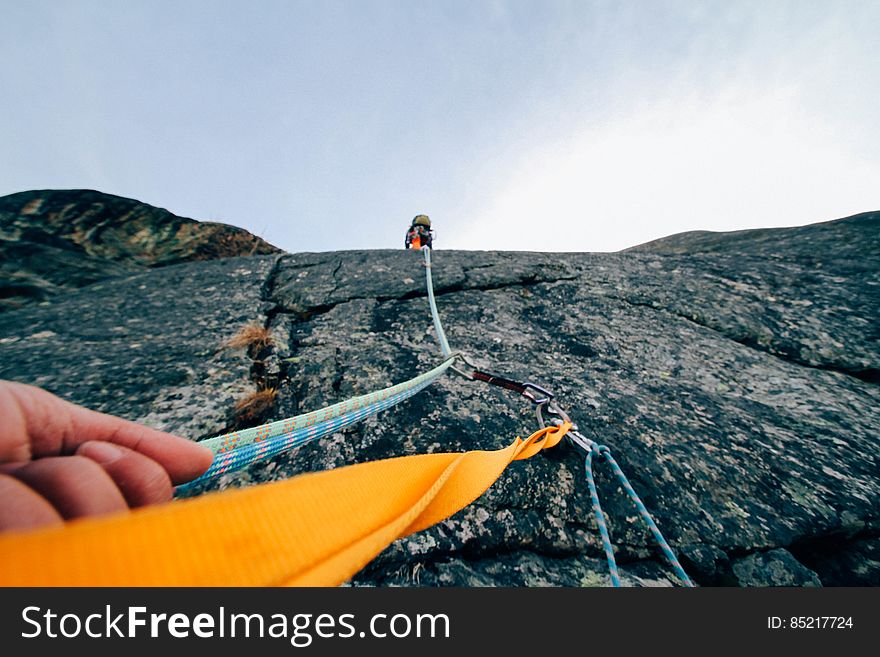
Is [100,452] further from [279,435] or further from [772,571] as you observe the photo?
[772,571]

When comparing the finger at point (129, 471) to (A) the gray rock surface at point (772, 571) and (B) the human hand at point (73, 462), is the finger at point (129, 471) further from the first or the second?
(A) the gray rock surface at point (772, 571)

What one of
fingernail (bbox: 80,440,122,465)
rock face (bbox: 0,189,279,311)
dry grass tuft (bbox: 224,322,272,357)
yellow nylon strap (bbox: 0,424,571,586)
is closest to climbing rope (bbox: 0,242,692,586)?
yellow nylon strap (bbox: 0,424,571,586)

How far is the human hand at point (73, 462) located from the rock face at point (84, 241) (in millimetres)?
3637

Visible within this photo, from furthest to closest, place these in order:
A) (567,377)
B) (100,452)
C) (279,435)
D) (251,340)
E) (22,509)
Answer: (251,340) → (567,377) → (279,435) → (100,452) → (22,509)

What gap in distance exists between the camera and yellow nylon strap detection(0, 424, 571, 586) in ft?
1.21

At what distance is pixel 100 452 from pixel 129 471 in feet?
0.18

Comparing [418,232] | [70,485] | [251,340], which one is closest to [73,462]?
[70,485]

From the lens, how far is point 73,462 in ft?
1.65

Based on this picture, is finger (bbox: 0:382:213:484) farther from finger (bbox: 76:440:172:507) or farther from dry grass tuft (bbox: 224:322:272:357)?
dry grass tuft (bbox: 224:322:272:357)

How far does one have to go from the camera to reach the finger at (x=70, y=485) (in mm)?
466

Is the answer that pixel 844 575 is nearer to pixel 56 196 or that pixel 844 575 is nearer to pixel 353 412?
pixel 353 412

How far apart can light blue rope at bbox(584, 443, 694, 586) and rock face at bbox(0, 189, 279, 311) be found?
4.47m

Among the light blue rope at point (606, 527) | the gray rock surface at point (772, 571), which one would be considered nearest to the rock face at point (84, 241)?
the light blue rope at point (606, 527)
